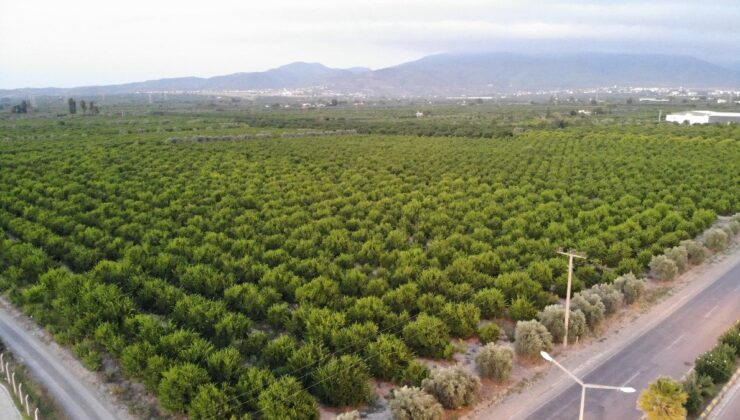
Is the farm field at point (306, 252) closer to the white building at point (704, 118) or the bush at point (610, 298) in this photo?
the bush at point (610, 298)

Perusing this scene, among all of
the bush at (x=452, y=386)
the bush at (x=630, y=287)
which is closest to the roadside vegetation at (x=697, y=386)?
the bush at (x=630, y=287)

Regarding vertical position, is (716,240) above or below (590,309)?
above

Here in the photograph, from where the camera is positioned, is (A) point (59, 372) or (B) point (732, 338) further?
(B) point (732, 338)

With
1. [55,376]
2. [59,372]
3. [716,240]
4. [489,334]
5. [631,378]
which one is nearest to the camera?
[631,378]

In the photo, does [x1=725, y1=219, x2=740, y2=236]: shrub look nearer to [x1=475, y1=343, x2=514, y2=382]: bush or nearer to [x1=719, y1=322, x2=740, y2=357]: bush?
[x1=719, y1=322, x2=740, y2=357]: bush

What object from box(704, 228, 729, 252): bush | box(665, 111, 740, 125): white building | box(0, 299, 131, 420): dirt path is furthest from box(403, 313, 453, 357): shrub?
box(665, 111, 740, 125): white building

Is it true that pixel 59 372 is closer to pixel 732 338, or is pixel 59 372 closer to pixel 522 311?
pixel 522 311

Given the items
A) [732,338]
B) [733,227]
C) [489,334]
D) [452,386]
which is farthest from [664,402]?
[733,227]
